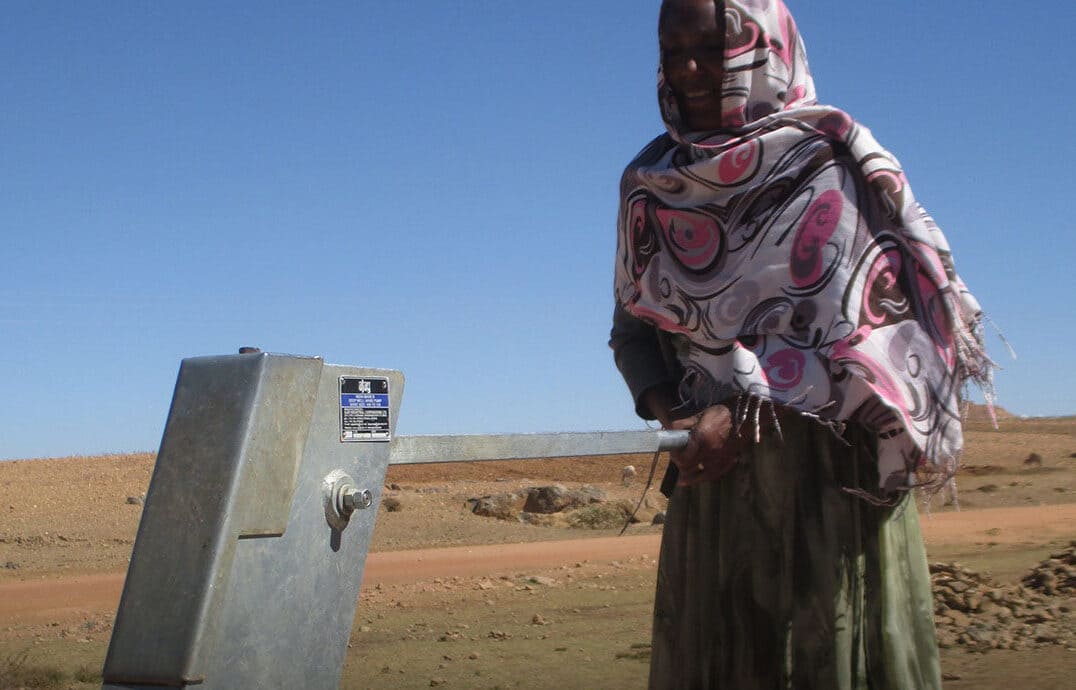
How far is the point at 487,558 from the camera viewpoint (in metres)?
11.9

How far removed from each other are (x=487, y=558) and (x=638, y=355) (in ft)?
29.1

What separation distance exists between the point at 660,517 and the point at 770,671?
1284 cm

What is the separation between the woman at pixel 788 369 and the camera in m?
2.78

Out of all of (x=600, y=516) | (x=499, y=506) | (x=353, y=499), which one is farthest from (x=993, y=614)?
(x=499, y=506)

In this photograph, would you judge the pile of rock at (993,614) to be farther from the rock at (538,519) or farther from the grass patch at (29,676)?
the rock at (538,519)

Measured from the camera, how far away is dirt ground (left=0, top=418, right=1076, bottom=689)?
618cm

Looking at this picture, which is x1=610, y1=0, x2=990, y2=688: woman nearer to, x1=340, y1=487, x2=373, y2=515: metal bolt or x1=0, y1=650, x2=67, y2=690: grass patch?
x1=340, y1=487, x2=373, y2=515: metal bolt

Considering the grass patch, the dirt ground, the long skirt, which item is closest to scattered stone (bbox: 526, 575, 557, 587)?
the dirt ground

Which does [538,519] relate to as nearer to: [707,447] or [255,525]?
[707,447]

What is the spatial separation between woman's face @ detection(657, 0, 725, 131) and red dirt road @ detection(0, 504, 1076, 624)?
293 inches

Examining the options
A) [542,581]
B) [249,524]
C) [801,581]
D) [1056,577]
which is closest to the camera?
[249,524]

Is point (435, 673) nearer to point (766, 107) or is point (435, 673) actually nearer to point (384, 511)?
point (766, 107)

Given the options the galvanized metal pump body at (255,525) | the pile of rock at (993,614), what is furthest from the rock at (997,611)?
the galvanized metal pump body at (255,525)

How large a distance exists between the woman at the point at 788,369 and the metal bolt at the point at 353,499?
1009 mm
